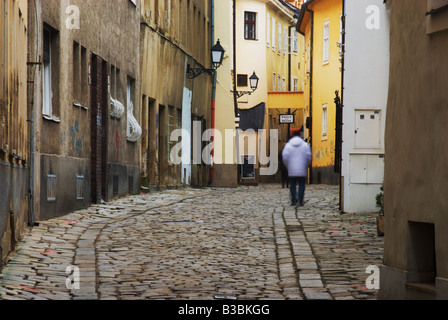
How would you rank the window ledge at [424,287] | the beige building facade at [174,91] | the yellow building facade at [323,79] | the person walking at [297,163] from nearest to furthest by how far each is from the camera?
the window ledge at [424,287]
the person walking at [297,163]
the beige building facade at [174,91]
the yellow building facade at [323,79]

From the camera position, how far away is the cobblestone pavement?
860cm

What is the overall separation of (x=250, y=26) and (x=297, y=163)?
110 feet

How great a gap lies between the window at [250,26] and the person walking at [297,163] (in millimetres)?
32431

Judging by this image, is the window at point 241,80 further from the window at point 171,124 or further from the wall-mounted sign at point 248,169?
the window at point 171,124

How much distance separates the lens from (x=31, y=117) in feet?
46.2

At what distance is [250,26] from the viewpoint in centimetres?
5381

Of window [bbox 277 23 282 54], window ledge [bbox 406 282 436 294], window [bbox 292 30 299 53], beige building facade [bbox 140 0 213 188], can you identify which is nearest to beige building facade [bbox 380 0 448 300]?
window ledge [bbox 406 282 436 294]

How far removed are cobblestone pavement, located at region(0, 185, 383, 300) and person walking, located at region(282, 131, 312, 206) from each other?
3182mm

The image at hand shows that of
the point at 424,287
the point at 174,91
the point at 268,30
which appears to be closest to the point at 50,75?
the point at 424,287

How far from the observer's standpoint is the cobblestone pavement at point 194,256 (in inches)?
339

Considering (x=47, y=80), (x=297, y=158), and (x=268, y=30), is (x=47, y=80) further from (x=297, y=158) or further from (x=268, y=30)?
(x=268, y=30)

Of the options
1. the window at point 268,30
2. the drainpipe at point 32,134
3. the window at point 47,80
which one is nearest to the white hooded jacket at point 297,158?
the window at point 47,80
